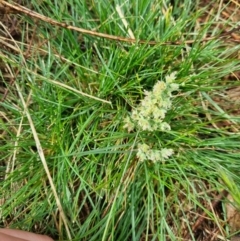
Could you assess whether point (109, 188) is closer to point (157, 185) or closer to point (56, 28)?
point (157, 185)

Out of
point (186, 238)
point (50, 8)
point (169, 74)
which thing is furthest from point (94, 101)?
point (186, 238)

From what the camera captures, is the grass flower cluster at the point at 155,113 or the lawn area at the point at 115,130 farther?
the lawn area at the point at 115,130

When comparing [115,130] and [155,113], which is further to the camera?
[115,130]

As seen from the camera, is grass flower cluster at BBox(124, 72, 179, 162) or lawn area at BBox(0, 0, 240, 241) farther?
lawn area at BBox(0, 0, 240, 241)
